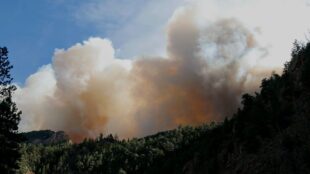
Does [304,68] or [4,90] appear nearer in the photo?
[4,90]

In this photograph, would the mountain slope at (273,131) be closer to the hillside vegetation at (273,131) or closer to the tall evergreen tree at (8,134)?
the hillside vegetation at (273,131)

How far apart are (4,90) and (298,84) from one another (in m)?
34.5

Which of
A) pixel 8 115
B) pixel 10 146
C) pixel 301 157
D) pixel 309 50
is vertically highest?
pixel 309 50

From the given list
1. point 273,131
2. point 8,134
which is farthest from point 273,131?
point 8,134

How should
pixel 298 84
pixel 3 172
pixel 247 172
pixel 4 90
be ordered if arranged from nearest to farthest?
pixel 3 172
pixel 4 90
pixel 247 172
pixel 298 84

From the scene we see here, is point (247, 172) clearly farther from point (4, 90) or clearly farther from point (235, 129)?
point (4, 90)

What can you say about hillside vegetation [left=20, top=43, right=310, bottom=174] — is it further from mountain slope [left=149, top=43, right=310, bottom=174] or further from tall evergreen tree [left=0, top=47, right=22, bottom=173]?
tall evergreen tree [left=0, top=47, right=22, bottom=173]

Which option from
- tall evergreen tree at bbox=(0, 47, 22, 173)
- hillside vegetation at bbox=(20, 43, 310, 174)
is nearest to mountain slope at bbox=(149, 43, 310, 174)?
hillside vegetation at bbox=(20, 43, 310, 174)

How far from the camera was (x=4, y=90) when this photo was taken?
50812 millimetres

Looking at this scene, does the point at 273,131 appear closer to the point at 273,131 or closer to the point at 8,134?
the point at 273,131

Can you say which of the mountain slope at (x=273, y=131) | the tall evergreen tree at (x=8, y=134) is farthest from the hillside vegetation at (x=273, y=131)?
the tall evergreen tree at (x=8, y=134)

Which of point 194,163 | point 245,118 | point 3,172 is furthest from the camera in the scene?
point 194,163

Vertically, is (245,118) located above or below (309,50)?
below

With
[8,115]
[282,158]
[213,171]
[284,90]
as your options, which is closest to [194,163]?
[213,171]
